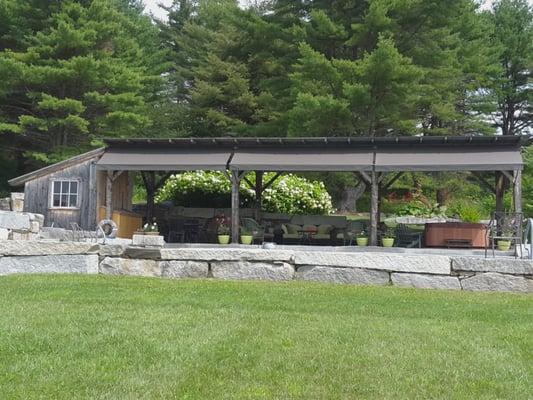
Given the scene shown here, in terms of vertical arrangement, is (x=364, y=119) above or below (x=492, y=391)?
above

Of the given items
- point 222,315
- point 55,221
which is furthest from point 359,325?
point 55,221

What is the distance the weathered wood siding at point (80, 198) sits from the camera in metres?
14.9

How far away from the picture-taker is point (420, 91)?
21234 mm

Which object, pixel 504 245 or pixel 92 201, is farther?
pixel 92 201

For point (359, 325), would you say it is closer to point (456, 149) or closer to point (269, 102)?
point (456, 149)

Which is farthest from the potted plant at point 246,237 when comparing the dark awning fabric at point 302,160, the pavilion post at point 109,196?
the pavilion post at point 109,196

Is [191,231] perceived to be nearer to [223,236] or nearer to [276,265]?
[223,236]

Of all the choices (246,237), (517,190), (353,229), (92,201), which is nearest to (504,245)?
(517,190)

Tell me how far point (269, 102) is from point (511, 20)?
1692 cm

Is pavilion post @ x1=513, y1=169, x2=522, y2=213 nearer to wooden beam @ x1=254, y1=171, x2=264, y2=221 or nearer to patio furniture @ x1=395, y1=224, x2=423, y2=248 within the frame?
patio furniture @ x1=395, y1=224, x2=423, y2=248

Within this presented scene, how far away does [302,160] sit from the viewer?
1352 cm

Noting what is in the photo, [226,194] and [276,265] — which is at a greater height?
[226,194]

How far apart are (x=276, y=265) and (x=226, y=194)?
9582mm

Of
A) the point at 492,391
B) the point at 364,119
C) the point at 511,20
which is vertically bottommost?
the point at 492,391
